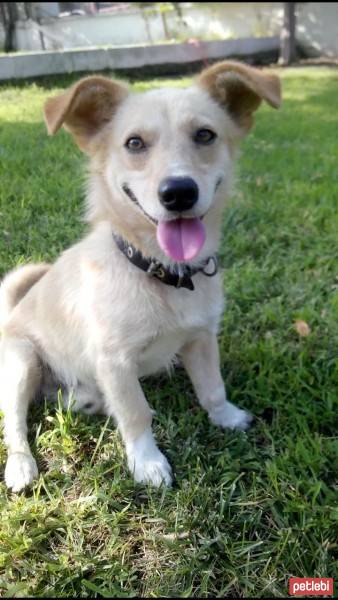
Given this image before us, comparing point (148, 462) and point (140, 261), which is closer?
point (148, 462)

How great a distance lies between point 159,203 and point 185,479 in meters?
1.10

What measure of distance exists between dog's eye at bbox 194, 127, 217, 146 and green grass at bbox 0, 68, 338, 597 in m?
1.12

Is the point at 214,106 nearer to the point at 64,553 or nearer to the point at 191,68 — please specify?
the point at 64,553

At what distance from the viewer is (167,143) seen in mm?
2021

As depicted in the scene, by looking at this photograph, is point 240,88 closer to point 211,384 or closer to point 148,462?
point 211,384

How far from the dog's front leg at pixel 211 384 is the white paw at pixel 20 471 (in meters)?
0.82

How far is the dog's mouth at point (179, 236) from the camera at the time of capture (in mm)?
1944

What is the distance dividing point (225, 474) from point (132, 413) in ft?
1.49

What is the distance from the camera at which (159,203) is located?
6.14 feet

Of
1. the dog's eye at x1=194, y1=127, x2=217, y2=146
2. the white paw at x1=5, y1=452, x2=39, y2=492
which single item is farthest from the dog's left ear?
the white paw at x1=5, y1=452, x2=39, y2=492

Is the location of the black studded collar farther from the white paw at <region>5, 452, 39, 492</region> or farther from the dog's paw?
the white paw at <region>5, 452, 39, 492</region>

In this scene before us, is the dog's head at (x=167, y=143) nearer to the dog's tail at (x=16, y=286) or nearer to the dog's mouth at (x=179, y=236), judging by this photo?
the dog's mouth at (x=179, y=236)

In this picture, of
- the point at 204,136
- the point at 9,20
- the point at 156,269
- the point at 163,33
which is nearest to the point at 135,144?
the point at 204,136

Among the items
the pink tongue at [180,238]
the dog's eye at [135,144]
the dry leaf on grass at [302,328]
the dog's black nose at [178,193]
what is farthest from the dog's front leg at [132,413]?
the dry leaf on grass at [302,328]
